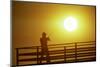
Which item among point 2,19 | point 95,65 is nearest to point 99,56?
point 95,65

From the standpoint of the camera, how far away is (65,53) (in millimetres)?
1910

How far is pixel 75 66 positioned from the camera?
1.95m

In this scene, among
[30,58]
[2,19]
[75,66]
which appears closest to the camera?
[2,19]

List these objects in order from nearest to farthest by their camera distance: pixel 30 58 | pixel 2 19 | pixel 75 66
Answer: pixel 2 19 → pixel 30 58 → pixel 75 66

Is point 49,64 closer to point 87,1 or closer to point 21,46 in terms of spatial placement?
point 21,46

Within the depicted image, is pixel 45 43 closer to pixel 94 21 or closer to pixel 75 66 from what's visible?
pixel 75 66

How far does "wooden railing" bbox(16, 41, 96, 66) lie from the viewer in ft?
5.84

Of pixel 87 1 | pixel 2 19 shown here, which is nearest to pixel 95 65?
pixel 87 1

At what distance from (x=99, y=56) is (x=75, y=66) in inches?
13.6

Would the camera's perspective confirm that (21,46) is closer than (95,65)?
Yes

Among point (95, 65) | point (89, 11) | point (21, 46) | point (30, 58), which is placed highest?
point (89, 11)

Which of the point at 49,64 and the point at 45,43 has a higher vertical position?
the point at 45,43

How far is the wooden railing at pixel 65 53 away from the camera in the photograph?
1781 mm

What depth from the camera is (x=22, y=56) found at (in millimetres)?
1769
